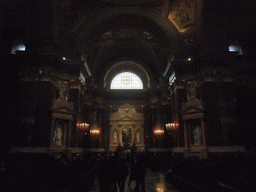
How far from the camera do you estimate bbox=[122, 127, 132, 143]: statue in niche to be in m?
24.3

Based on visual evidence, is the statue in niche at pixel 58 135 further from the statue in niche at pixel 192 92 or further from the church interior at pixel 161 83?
the statue in niche at pixel 192 92

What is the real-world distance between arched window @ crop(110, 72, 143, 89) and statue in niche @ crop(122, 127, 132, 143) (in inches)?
238

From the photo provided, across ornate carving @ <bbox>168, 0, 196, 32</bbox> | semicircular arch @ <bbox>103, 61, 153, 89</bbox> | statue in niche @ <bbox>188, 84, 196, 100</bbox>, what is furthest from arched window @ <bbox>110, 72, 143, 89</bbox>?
statue in niche @ <bbox>188, 84, 196, 100</bbox>

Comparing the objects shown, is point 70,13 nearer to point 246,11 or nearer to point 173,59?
point 173,59

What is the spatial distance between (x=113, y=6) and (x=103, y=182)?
16.6m

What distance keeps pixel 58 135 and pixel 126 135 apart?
37.7ft

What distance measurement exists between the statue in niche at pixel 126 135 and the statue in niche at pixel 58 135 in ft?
36.2

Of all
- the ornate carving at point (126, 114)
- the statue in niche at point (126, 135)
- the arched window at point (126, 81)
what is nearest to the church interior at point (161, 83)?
the statue in niche at point (126, 135)

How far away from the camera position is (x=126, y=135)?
24.6 meters

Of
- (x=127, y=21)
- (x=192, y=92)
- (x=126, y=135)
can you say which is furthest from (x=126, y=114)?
(x=127, y=21)

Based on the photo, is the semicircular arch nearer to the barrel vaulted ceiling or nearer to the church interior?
the church interior

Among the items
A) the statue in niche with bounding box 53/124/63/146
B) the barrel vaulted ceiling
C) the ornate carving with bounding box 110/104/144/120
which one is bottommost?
the statue in niche with bounding box 53/124/63/146

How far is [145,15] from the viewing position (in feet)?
59.0

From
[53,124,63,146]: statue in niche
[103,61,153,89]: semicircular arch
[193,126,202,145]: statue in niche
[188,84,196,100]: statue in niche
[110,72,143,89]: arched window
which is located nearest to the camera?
[53,124,63,146]: statue in niche
